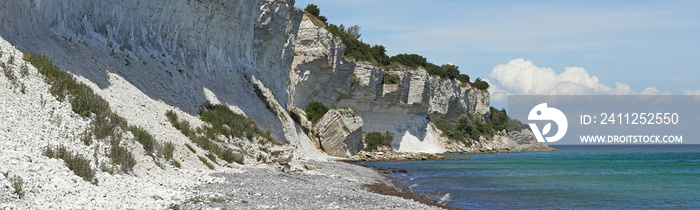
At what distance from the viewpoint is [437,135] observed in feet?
263

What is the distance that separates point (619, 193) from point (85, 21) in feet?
85.4

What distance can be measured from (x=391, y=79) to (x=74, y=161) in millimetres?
62114

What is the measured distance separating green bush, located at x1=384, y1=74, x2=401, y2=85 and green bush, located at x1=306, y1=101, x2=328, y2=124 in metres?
19.0

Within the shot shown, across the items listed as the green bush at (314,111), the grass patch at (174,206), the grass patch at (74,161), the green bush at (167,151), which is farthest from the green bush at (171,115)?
the green bush at (314,111)

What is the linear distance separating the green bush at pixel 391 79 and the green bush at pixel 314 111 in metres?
19.0

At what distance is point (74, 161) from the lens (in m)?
12.4

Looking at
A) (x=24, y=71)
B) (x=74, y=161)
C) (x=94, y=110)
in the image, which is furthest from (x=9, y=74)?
(x=74, y=161)

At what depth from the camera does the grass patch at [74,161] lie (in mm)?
12062

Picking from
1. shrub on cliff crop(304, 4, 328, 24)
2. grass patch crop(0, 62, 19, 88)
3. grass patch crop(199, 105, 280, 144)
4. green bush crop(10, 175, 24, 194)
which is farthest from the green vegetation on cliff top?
green bush crop(10, 175, 24, 194)

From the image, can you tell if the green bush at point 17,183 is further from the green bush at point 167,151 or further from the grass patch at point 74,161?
the green bush at point 167,151

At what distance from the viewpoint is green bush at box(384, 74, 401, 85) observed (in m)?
72.6

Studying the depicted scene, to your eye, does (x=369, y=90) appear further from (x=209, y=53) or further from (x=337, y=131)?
(x=209, y=53)

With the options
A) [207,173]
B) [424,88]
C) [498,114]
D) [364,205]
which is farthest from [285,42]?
[498,114]

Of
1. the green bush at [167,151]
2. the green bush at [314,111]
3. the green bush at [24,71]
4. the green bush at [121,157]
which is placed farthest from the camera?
the green bush at [314,111]
